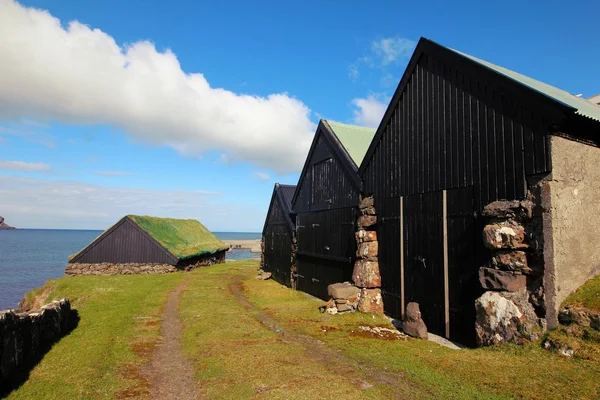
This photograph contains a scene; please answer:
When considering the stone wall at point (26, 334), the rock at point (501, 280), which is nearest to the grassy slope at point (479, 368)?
the rock at point (501, 280)

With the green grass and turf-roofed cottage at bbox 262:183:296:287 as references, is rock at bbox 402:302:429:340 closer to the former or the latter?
the green grass

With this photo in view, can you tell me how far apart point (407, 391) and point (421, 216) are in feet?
23.2

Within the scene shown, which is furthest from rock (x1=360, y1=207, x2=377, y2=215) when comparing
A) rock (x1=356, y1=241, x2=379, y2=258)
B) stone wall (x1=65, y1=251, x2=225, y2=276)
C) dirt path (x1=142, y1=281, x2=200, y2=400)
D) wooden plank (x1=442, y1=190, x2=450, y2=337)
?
stone wall (x1=65, y1=251, x2=225, y2=276)

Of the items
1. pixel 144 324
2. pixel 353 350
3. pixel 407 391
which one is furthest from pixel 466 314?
pixel 144 324

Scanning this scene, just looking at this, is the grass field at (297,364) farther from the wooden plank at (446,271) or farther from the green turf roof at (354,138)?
the green turf roof at (354,138)

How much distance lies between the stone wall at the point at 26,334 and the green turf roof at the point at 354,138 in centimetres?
1385

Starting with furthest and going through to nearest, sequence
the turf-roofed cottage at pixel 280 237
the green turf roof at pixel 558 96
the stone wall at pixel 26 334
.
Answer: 1. the turf-roofed cottage at pixel 280 237
2. the green turf roof at pixel 558 96
3. the stone wall at pixel 26 334

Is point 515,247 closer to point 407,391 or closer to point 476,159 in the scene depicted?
point 476,159

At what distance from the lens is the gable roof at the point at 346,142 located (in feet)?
61.3

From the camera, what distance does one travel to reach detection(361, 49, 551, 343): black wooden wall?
33.2 feet

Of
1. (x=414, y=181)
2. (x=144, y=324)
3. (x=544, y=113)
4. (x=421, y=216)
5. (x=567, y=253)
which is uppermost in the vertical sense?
(x=544, y=113)

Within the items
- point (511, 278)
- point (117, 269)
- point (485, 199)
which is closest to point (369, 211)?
point (485, 199)

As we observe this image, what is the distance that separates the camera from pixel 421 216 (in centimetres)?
1334

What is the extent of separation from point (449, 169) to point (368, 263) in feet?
18.3
